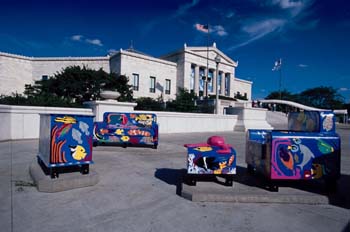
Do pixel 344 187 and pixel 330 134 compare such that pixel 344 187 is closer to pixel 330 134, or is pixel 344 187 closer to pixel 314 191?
pixel 314 191

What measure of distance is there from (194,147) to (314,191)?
8.10ft

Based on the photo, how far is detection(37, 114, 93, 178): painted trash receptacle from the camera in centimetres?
449

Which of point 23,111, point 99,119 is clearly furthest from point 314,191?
point 23,111

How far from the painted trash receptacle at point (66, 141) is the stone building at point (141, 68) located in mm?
27355

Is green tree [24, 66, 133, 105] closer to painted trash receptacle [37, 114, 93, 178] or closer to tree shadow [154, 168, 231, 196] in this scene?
tree shadow [154, 168, 231, 196]

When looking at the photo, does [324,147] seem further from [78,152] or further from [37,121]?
[37,121]

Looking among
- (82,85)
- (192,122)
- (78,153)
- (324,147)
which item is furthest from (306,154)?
(82,85)

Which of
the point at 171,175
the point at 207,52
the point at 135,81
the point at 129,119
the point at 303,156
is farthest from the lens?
the point at 207,52

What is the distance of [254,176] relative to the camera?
5.29 meters

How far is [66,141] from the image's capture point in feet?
15.2

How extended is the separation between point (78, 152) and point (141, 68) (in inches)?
1392

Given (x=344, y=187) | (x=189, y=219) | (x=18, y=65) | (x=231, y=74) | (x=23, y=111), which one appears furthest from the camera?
(x=231, y=74)

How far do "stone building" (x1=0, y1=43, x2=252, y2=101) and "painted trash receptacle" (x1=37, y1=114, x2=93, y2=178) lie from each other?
89.7ft

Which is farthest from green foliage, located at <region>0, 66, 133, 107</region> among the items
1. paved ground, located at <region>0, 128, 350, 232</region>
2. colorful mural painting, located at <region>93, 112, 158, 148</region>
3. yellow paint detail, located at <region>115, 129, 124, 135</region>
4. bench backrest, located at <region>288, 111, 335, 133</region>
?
bench backrest, located at <region>288, 111, 335, 133</region>
